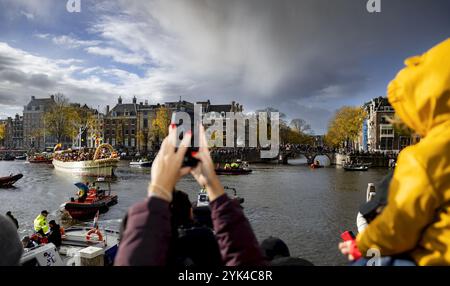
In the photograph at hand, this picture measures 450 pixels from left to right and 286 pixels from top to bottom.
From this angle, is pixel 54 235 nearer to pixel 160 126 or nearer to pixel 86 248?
pixel 86 248

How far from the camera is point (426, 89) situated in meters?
1.79

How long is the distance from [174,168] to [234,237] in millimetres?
507

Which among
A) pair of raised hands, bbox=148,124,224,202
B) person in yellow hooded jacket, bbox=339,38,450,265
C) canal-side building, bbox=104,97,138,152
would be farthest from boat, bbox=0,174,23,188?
canal-side building, bbox=104,97,138,152

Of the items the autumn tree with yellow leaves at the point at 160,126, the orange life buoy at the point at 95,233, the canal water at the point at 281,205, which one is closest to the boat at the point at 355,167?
the canal water at the point at 281,205

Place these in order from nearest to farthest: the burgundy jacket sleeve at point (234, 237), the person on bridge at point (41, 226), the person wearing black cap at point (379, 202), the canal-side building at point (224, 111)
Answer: the burgundy jacket sleeve at point (234, 237) < the person wearing black cap at point (379, 202) < the person on bridge at point (41, 226) < the canal-side building at point (224, 111)

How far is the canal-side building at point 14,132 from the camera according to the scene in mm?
126938

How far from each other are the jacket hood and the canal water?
12.5 metres

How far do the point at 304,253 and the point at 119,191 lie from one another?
23.7 metres

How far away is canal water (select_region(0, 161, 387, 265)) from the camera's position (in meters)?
18.0

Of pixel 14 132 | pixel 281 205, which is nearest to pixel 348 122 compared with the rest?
pixel 281 205

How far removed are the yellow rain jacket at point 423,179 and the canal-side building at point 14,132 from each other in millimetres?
146447

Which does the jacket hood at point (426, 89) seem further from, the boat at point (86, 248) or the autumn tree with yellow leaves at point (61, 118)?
the autumn tree with yellow leaves at point (61, 118)

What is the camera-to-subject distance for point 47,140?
117 metres
